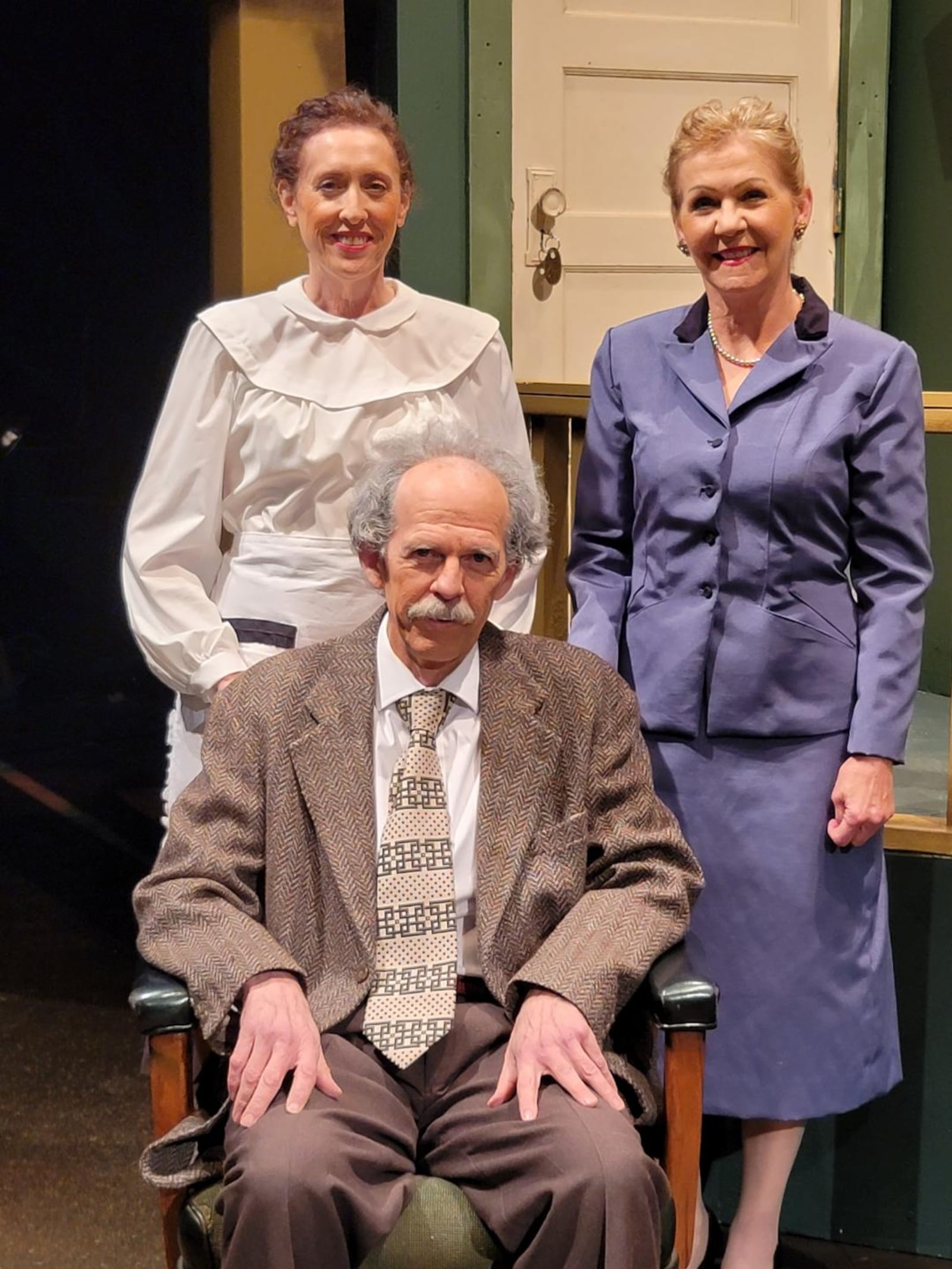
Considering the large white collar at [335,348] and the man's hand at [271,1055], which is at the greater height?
the large white collar at [335,348]

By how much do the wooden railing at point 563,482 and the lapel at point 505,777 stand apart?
0.99 meters

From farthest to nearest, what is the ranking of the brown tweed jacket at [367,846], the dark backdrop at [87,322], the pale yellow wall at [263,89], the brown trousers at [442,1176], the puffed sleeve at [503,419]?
1. the dark backdrop at [87,322]
2. the pale yellow wall at [263,89]
3. the puffed sleeve at [503,419]
4. the brown tweed jacket at [367,846]
5. the brown trousers at [442,1176]

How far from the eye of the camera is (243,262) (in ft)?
17.3

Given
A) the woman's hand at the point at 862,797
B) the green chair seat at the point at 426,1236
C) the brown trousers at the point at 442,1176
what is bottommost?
the green chair seat at the point at 426,1236

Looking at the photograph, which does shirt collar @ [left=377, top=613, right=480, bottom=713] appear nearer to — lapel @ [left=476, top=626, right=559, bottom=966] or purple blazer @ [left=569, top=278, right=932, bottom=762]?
lapel @ [left=476, top=626, right=559, bottom=966]

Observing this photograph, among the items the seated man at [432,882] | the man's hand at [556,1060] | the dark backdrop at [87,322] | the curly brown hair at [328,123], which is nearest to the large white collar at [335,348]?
the curly brown hair at [328,123]

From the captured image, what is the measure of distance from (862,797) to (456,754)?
2.13 ft

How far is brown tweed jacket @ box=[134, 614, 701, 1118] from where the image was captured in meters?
2.25

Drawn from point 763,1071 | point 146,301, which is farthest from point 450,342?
point 146,301

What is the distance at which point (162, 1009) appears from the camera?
2.17 metres

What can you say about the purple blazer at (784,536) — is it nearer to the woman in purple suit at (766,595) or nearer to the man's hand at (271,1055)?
the woman in purple suit at (766,595)

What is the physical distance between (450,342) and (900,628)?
0.88 metres

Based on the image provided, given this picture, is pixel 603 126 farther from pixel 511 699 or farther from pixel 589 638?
pixel 511 699

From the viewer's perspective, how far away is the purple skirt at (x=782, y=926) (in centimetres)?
263
